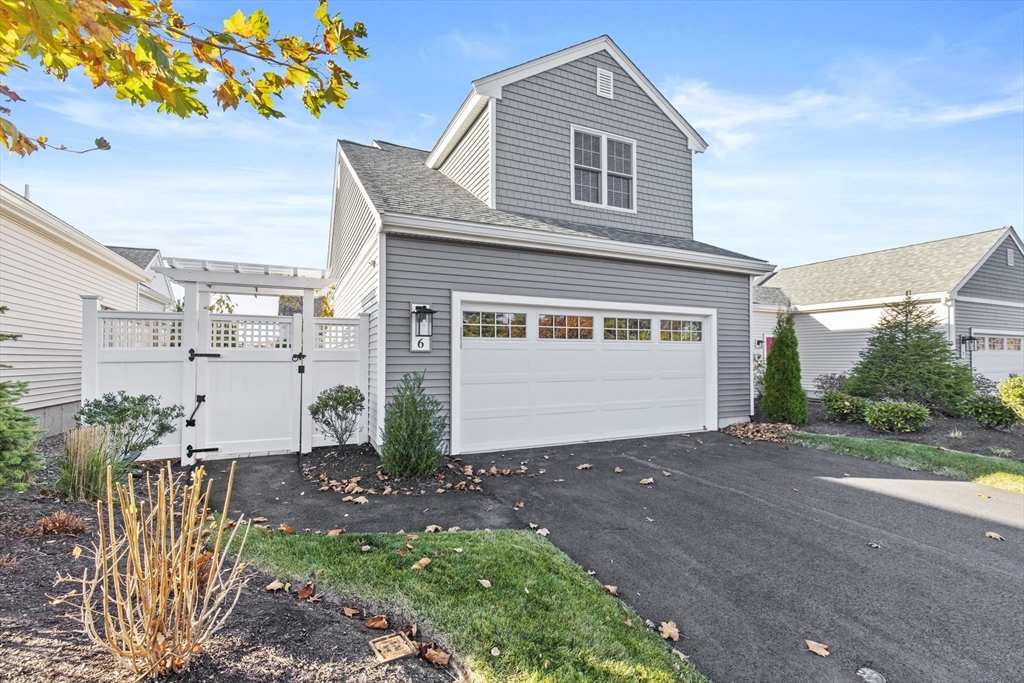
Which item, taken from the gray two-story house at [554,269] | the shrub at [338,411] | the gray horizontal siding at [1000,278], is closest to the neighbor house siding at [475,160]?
the gray two-story house at [554,269]

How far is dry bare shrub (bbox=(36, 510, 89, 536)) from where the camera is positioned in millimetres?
3078

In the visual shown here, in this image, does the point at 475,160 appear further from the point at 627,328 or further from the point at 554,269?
the point at 627,328

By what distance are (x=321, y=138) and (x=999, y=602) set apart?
42.6 feet

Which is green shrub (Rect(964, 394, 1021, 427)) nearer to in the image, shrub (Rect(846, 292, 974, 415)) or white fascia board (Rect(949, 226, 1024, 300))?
shrub (Rect(846, 292, 974, 415))

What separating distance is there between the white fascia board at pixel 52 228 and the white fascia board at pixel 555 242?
244 inches

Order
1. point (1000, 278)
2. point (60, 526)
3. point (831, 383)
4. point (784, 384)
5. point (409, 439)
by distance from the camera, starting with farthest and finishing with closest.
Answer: point (1000, 278), point (831, 383), point (784, 384), point (409, 439), point (60, 526)

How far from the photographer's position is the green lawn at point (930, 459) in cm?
598

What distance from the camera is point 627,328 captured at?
819 cm

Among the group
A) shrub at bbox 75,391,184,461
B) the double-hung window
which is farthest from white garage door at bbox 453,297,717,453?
shrub at bbox 75,391,184,461

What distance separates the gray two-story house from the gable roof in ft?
28.0

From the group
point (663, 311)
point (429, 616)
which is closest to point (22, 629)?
point (429, 616)

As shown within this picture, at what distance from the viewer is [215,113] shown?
3.27 m

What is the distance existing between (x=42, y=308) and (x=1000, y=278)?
24.4 m

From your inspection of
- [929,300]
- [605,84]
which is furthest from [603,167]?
[929,300]
